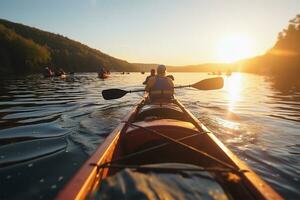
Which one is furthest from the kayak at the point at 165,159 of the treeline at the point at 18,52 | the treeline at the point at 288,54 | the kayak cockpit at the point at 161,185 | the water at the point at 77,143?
the treeline at the point at 288,54

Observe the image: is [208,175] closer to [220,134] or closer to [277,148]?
[277,148]

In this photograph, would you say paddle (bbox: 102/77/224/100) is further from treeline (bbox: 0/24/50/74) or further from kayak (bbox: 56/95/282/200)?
treeline (bbox: 0/24/50/74)

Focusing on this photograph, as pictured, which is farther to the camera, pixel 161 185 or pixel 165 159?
pixel 165 159

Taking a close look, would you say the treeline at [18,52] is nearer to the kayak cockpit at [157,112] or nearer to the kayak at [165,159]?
the kayak cockpit at [157,112]

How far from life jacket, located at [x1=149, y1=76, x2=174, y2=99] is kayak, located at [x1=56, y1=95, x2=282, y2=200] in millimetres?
4121

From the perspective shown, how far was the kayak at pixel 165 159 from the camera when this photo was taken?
3396 mm

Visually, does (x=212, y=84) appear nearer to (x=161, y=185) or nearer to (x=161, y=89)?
(x=161, y=89)

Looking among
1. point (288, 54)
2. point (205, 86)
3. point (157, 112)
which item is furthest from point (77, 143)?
point (288, 54)

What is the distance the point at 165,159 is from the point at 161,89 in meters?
6.32

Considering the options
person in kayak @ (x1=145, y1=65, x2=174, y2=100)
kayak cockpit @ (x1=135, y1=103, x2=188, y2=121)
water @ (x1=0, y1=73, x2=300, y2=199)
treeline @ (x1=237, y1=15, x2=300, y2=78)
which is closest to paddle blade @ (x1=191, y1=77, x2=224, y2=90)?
water @ (x1=0, y1=73, x2=300, y2=199)

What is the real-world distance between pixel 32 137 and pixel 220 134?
19.9 feet

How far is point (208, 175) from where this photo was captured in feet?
13.7

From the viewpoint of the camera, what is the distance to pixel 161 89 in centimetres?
1144

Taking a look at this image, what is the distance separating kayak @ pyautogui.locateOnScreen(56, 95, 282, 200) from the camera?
3396 millimetres
